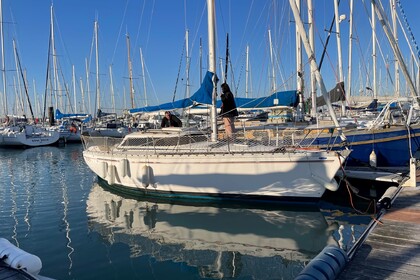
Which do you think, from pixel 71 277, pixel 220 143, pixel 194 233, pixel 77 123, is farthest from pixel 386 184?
pixel 77 123

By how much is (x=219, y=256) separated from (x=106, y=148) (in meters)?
7.87

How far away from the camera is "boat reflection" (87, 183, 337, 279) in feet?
22.4

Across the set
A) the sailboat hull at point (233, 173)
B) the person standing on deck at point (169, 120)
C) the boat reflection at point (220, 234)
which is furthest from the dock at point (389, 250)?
the person standing on deck at point (169, 120)

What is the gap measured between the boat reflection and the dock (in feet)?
4.44

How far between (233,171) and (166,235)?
2.84 meters

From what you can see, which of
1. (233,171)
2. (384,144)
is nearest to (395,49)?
(384,144)

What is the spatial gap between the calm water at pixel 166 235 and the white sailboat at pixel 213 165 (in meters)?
0.51

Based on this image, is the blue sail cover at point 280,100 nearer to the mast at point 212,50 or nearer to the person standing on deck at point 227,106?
the person standing on deck at point 227,106

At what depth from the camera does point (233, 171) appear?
10445 millimetres

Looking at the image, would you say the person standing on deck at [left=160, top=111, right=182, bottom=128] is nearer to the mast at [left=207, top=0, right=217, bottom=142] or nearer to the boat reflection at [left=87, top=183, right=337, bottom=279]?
the mast at [left=207, top=0, right=217, bottom=142]

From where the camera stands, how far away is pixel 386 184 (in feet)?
38.2

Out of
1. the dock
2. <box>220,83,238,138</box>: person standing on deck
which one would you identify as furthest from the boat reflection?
<box>220,83,238,138</box>: person standing on deck

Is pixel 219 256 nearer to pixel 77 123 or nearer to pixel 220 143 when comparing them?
pixel 220 143

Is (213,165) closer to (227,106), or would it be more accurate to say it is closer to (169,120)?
(227,106)
